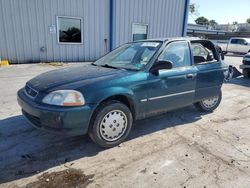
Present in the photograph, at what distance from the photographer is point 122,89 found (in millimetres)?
3373

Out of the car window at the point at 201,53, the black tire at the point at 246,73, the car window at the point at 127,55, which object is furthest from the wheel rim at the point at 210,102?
the black tire at the point at 246,73

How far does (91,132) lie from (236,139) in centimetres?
255

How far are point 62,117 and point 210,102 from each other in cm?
363

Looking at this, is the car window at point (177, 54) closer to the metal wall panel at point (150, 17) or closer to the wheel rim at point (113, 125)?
the wheel rim at point (113, 125)

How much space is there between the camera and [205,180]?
109 inches

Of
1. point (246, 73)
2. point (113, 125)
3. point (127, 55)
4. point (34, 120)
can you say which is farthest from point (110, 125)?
point (246, 73)

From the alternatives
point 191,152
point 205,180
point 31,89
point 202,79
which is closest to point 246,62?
point 202,79

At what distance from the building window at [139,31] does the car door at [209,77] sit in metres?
9.03

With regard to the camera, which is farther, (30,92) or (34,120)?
(30,92)

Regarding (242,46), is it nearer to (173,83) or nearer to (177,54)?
(177,54)

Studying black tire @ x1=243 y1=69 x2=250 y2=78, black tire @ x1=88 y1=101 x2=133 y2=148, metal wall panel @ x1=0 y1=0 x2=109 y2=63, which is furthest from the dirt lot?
metal wall panel @ x1=0 y1=0 x2=109 y2=63

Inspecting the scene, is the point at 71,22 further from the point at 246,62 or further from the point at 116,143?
the point at 116,143

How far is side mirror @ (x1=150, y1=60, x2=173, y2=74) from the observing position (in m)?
3.67

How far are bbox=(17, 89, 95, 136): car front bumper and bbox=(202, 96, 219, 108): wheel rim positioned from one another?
305 centimetres
